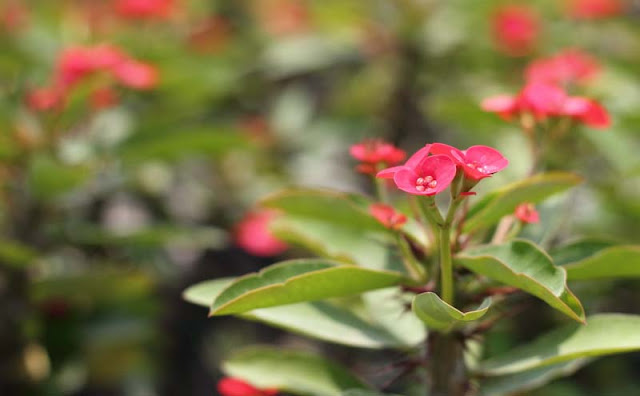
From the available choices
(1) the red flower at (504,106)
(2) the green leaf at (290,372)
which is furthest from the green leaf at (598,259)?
(2) the green leaf at (290,372)

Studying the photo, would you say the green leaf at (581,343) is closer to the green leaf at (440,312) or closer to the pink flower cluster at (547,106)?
the green leaf at (440,312)

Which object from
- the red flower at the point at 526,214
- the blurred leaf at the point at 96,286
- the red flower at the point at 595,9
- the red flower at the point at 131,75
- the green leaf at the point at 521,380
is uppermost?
the red flower at the point at 131,75

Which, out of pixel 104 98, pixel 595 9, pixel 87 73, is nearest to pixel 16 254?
pixel 87 73

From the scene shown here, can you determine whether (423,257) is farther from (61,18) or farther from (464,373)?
(61,18)

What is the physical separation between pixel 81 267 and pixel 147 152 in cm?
46

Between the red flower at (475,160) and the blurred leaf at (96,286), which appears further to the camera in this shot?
the blurred leaf at (96,286)

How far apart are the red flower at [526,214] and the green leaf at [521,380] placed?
22cm

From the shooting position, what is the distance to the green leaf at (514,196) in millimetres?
1081

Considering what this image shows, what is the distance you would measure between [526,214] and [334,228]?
40cm

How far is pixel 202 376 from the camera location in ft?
9.16

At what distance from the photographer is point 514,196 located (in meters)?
1.08

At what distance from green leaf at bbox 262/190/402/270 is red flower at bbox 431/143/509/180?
236 mm

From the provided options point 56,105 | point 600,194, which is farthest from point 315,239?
point 600,194

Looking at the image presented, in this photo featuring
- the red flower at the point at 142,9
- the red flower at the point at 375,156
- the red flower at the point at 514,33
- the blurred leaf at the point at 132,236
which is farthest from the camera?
the red flower at the point at 142,9
